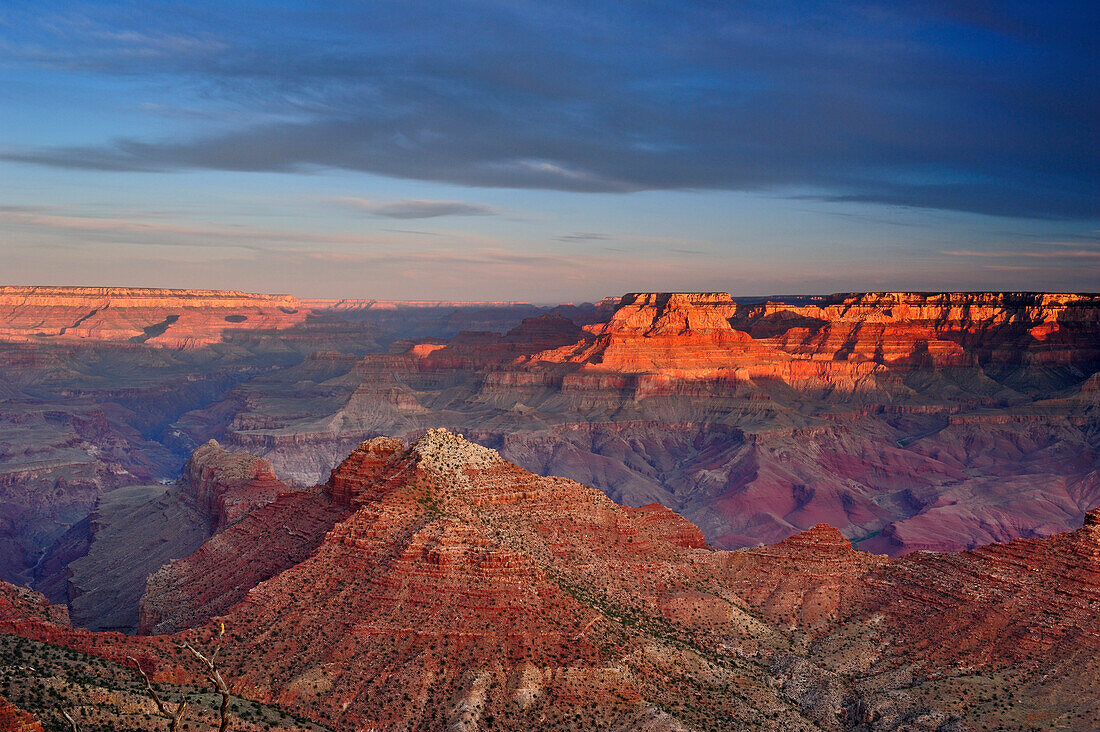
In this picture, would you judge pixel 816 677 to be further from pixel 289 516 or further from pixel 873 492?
pixel 873 492

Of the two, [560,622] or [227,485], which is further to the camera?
[227,485]

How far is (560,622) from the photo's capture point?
4862 centimetres

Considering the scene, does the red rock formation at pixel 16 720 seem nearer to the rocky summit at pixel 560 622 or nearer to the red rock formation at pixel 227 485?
the rocky summit at pixel 560 622

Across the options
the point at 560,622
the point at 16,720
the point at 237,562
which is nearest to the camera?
the point at 16,720

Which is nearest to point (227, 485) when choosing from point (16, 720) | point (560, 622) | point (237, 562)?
point (237, 562)

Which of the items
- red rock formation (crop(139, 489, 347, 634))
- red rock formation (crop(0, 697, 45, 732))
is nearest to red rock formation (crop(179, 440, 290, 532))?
red rock formation (crop(139, 489, 347, 634))

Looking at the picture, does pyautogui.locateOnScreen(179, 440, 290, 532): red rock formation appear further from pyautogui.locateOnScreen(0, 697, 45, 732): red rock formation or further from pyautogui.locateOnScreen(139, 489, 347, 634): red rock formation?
pyautogui.locateOnScreen(0, 697, 45, 732): red rock formation

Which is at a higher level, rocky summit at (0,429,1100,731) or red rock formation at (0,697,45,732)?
red rock formation at (0,697,45,732)

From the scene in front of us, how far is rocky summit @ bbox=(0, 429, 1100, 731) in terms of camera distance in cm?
4322

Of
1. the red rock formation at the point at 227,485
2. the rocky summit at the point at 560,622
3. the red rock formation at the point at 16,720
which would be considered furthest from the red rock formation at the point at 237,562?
the red rock formation at the point at 16,720

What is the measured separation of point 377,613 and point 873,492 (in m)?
157

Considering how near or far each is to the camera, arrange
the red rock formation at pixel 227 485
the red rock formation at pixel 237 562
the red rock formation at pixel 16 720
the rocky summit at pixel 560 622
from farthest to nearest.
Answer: the red rock formation at pixel 227 485, the red rock formation at pixel 237 562, the rocky summit at pixel 560 622, the red rock formation at pixel 16 720

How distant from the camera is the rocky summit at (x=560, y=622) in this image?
43219 millimetres

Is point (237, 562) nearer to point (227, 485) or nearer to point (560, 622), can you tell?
point (560, 622)
